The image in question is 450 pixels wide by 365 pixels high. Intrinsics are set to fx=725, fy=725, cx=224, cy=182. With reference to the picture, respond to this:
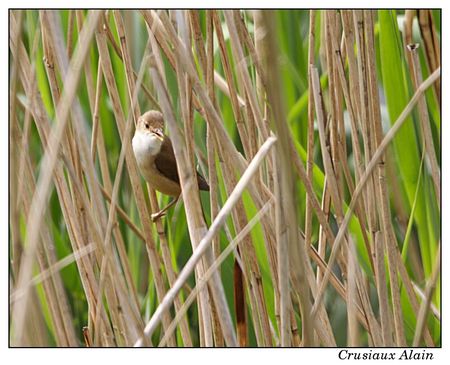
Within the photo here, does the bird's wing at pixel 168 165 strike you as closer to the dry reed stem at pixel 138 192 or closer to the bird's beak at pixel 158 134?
the bird's beak at pixel 158 134

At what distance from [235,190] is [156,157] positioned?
3.32 ft

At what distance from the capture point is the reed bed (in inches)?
42.3

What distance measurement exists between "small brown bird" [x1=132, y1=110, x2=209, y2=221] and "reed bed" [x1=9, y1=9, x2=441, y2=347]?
0.05m

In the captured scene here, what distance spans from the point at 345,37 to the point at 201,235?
0.54m

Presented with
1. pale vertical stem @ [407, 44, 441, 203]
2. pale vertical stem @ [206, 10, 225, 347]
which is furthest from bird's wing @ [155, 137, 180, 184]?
pale vertical stem @ [407, 44, 441, 203]

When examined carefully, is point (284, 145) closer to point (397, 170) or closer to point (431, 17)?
point (431, 17)

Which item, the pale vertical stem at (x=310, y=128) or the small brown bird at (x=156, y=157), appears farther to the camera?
the small brown bird at (x=156, y=157)

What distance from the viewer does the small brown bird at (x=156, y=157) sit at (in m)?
1.85

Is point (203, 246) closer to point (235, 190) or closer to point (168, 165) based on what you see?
point (235, 190)

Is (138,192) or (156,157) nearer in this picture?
(138,192)

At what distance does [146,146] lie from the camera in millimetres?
2062

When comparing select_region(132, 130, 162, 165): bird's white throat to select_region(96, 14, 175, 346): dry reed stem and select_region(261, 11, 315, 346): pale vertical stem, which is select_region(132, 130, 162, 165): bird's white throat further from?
select_region(261, 11, 315, 346): pale vertical stem

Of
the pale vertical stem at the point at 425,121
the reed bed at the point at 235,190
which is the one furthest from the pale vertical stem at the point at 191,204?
the pale vertical stem at the point at 425,121

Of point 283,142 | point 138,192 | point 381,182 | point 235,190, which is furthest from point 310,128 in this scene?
point 283,142
